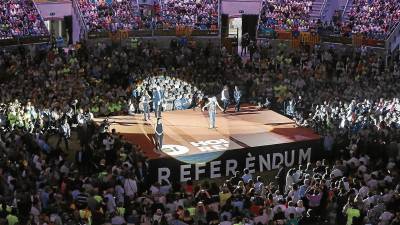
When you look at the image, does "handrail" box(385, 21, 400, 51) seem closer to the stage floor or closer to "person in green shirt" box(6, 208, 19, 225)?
the stage floor

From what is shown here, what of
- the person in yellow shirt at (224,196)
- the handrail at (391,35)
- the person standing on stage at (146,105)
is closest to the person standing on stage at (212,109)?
the person standing on stage at (146,105)

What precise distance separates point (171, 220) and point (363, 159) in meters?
6.69

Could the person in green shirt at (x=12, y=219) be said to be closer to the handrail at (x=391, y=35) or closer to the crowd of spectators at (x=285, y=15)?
the handrail at (x=391, y=35)

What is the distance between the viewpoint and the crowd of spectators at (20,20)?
2883 cm

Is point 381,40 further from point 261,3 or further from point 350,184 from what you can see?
point 350,184

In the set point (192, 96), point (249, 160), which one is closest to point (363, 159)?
point (249, 160)

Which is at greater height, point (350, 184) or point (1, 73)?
point (1, 73)

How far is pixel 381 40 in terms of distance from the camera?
2994 cm

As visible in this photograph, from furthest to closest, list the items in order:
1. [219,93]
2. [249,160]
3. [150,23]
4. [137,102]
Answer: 1. [150,23]
2. [219,93]
3. [137,102]
4. [249,160]

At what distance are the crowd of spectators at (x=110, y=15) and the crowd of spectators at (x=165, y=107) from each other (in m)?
2.32

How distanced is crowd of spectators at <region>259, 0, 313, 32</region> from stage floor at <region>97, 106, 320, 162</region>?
10.1m

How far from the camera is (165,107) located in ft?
80.4

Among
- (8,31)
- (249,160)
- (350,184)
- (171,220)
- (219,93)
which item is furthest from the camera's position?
(8,31)

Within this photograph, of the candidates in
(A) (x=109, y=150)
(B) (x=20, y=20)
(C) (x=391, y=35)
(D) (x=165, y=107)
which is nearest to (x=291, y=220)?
(A) (x=109, y=150)
